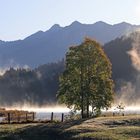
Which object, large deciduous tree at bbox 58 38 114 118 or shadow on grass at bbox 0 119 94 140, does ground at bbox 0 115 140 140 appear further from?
large deciduous tree at bbox 58 38 114 118

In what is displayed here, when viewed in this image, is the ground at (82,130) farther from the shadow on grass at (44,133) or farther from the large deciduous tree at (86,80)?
the large deciduous tree at (86,80)

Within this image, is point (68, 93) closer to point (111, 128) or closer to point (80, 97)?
point (80, 97)

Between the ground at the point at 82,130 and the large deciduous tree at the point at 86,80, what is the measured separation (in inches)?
451

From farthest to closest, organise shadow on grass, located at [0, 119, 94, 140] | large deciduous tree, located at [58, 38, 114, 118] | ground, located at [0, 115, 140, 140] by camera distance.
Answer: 1. large deciduous tree, located at [58, 38, 114, 118]
2. shadow on grass, located at [0, 119, 94, 140]
3. ground, located at [0, 115, 140, 140]

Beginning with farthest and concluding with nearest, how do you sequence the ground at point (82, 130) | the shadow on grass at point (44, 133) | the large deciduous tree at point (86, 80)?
the large deciduous tree at point (86, 80) < the shadow on grass at point (44, 133) < the ground at point (82, 130)

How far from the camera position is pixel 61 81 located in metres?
89.9

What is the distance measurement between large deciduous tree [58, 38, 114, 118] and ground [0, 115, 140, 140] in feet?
37.6

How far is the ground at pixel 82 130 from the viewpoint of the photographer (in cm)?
6443

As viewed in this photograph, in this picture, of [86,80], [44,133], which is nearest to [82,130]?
[44,133]

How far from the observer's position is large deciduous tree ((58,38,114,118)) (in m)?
89.0

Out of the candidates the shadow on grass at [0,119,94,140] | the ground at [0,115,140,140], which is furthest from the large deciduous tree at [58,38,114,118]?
the shadow on grass at [0,119,94,140]

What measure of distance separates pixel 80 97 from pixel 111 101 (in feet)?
18.5

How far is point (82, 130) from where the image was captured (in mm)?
68375

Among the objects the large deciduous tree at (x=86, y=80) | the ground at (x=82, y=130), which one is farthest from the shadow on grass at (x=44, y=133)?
the large deciduous tree at (x=86, y=80)
